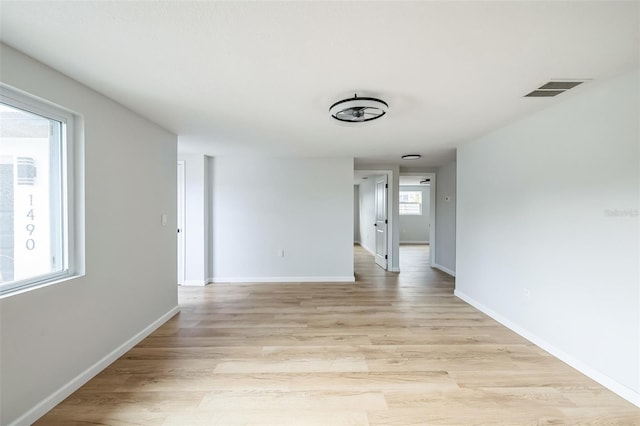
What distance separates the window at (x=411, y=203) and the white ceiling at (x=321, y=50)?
8608 millimetres

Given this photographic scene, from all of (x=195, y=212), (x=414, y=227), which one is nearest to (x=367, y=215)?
(x=414, y=227)

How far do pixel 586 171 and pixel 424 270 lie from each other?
4.17 m

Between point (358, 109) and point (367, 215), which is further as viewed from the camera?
point (367, 215)

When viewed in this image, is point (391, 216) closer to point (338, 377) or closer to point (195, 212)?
point (195, 212)

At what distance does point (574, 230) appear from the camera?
2.32 m

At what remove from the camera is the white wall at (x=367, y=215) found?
8242mm

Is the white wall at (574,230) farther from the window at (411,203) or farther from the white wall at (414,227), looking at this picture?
the window at (411,203)

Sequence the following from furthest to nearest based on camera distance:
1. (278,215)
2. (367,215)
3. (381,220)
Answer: (367,215), (381,220), (278,215)

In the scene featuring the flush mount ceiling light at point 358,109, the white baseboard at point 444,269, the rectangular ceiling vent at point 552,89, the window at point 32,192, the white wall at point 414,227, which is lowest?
the white baseboard at point 444,269

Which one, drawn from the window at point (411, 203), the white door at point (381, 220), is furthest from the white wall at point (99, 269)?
the window at point (411, 203)

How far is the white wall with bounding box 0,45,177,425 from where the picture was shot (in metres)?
1.63

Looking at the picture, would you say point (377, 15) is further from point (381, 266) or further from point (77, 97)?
point (381, 266)

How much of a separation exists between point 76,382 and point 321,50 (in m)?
2.82

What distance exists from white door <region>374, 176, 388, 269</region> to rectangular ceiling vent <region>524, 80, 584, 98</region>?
153 inches
